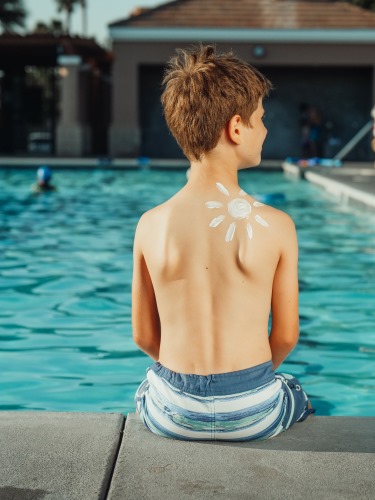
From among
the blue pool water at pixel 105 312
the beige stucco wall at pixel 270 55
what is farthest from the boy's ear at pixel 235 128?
the beige stucco wall at pixel 270 55

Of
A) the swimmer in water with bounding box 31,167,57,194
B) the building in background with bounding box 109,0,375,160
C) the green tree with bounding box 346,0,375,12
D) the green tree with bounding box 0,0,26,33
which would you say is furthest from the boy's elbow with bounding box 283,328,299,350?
the green tree with bounding box 0,0,26,33

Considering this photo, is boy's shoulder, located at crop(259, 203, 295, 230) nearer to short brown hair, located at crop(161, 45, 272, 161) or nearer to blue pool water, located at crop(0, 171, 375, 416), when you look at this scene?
short brown hair, located at crop(161, 45, 272, 161)

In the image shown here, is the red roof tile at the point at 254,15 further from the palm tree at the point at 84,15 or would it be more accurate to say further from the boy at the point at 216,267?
the palm tree at the point at 84,15

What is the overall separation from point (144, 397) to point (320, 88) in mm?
25132

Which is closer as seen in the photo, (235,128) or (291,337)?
(235,128)

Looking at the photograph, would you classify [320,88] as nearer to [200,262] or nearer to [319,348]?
[319,348]

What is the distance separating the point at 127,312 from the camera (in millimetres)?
6270

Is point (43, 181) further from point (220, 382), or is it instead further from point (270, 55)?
point (220, 382)

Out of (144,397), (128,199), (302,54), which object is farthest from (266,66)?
(144,397)

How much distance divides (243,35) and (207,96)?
23.7m

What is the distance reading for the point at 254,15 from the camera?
2647 centimetres

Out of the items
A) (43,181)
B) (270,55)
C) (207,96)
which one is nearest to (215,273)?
(207,96)

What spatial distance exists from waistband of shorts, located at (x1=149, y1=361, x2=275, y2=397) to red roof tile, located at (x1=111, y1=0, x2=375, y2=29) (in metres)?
23.7

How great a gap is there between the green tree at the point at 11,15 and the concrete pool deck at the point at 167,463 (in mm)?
45214
